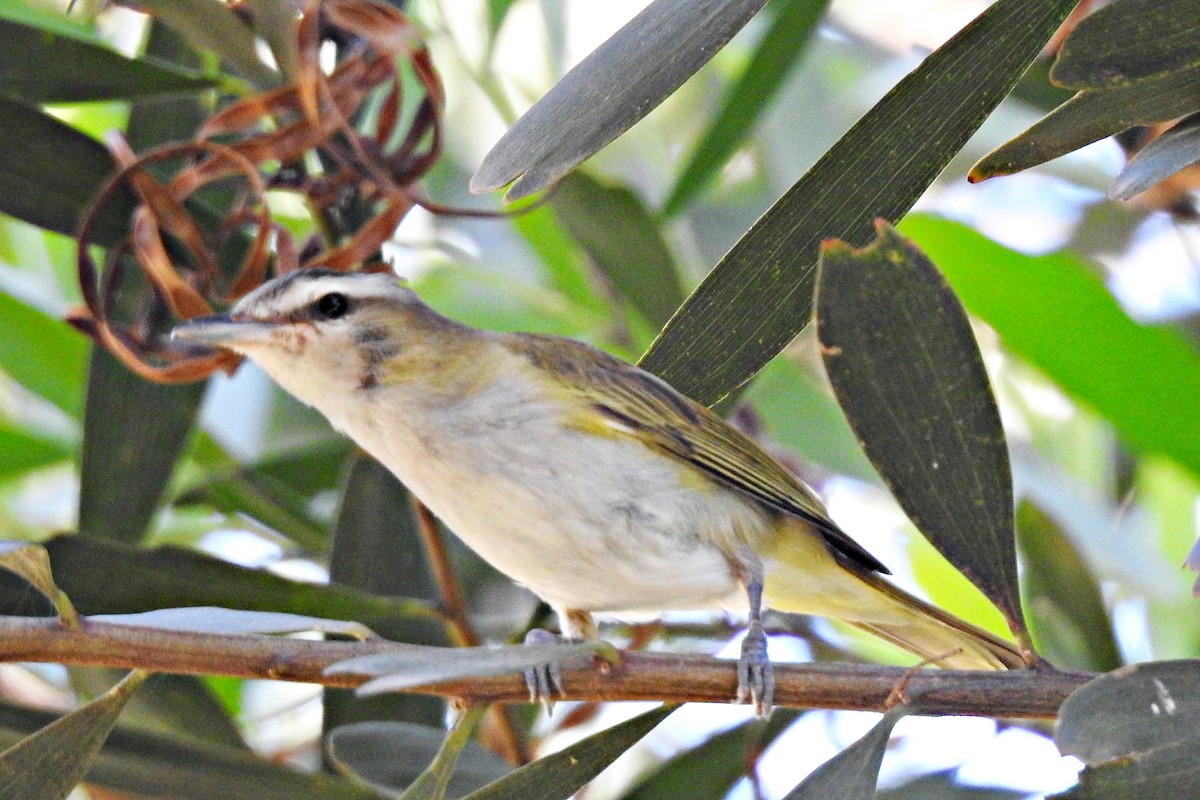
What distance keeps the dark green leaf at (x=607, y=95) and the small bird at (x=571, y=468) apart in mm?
692

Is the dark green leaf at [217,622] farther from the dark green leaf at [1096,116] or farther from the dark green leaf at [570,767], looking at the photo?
the dark green leaf at [1096,116]

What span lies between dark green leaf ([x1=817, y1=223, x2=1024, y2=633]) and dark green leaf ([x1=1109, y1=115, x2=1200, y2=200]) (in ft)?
0.61

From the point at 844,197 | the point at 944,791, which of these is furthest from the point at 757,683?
the point at 944,791

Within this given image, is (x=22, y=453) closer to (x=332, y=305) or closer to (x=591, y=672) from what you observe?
(x=332, y=305)

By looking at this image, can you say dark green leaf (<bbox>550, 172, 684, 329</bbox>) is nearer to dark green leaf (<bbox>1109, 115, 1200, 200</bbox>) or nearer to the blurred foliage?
the blurred foliage

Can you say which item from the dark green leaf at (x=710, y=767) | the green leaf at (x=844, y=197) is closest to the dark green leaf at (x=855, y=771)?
the green leaf at (x=844, y=197)

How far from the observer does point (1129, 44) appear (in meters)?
1.32

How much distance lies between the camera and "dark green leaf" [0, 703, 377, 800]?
175 cm

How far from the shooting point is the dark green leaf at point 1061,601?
2398mm

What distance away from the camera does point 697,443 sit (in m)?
2.22

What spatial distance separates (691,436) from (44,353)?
4.45ft

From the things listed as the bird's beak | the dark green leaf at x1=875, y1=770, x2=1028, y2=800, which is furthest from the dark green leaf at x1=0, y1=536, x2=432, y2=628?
the dark green leaf at x1=875, y1=770, x2=1028, y2=800

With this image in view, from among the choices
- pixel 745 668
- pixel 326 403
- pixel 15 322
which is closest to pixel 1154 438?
pixel 745 668

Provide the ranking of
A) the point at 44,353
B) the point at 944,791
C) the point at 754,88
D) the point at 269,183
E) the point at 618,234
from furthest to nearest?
the point at 44,353, the point at 618,234, the point at 754,88, the point at 269,183, the point at 944,791
